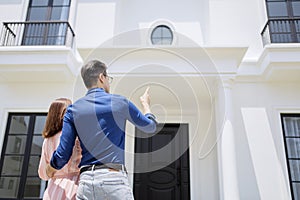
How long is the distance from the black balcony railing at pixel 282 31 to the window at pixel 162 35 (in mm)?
1718

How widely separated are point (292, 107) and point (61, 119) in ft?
13.5

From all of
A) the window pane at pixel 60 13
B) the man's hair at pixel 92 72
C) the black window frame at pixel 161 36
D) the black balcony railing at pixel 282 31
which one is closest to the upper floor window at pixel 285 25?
the black balcony railing at pixel 282 31

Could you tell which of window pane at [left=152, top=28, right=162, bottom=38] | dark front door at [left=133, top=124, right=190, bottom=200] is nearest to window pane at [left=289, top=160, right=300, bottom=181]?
dark front door at [left=133, top=124, right=190, bottom=200]

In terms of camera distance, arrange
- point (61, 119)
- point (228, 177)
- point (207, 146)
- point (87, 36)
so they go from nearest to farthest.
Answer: point (61, 119) → point (228, 177) → point (207, 146) → point (87, 36)

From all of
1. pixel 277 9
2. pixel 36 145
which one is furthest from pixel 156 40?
pixel 36 145

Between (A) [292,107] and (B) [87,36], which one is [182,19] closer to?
(B) [87,36]

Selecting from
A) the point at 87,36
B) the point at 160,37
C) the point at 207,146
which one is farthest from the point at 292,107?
the point at 87,36

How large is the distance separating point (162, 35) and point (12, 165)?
11.6 ft

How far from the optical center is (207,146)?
15.9 ft

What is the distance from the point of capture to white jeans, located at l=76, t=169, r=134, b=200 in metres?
1.32

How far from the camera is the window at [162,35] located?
5.23 meters

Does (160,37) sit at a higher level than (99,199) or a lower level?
higher

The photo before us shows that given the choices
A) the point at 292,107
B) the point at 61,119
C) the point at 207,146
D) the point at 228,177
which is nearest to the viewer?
A: the point at 61,119

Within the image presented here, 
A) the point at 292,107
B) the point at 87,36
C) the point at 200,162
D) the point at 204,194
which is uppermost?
the point at 87,36
